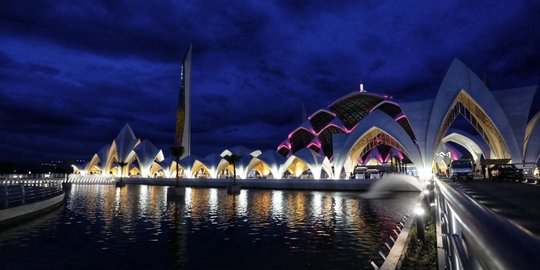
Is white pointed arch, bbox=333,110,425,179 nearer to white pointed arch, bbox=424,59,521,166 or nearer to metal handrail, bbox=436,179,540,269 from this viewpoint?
white pointed arch, bbox=424,59,521,166

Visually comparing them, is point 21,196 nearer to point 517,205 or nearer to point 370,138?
point 517,205

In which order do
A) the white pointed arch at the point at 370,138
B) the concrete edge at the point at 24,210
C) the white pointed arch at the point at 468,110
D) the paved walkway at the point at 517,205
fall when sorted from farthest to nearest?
the white pointed arch at the point at 370,138 → the white pointed arch at the point at 468,110 → the concrete edge at the point at 24,210 → the paved walkway at the point at 517,205

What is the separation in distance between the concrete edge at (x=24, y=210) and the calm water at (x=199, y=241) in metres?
0.90

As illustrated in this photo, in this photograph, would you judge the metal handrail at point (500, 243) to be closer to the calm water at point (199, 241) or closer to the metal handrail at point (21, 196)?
the calm water at point (199, 241)

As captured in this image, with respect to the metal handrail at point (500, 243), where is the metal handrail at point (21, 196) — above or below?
below

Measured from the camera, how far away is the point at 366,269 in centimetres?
1052

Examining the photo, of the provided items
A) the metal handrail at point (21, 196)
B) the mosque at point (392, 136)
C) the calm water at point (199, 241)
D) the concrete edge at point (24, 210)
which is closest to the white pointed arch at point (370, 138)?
the mosque at point (392, 136)

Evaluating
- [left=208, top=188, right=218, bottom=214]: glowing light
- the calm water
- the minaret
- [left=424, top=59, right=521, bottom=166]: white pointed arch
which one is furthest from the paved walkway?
the minaret

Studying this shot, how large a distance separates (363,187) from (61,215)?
34.4 m

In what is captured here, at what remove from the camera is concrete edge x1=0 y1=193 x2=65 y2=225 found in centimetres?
1864

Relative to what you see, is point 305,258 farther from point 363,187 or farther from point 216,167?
point 216,167

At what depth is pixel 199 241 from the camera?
14.7 m

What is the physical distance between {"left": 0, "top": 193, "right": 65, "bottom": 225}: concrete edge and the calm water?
35.5 inches

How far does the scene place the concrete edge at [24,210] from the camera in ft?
61.2
